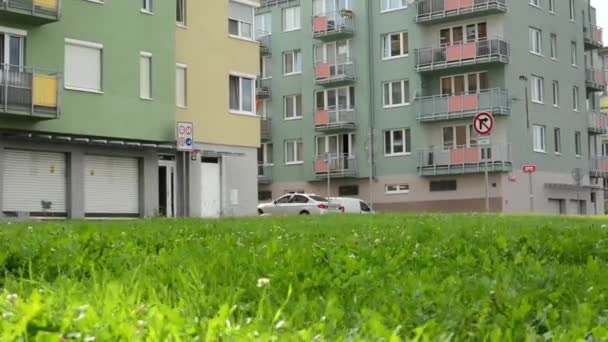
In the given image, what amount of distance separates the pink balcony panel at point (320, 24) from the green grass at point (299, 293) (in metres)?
47.2

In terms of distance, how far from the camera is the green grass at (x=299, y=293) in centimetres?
336

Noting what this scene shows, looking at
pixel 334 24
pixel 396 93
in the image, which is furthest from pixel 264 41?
pixel 396 93

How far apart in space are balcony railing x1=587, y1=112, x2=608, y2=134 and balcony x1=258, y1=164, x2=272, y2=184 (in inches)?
824

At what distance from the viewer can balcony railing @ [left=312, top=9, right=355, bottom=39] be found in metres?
53.3

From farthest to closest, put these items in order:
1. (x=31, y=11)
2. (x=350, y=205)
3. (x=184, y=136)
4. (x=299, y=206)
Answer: (x=350, y=205)
(x=299, y=206)
(x=184, y=136)
(x=31, y=11)

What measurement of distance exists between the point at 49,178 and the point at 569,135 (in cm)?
3573

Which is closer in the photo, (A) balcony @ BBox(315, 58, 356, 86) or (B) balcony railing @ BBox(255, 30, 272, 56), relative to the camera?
(A) balcony @ BBox(315, 58, 356, 86)

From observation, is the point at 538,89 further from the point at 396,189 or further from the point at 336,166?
the point at 336,166

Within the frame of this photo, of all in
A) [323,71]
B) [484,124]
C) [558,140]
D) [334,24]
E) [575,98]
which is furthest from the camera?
[575,98]

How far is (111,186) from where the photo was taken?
2994 cm

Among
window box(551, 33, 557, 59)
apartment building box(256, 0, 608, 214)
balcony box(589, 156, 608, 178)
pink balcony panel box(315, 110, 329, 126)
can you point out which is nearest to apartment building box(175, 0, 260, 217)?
apartment building box(256, 0, 608, 214)

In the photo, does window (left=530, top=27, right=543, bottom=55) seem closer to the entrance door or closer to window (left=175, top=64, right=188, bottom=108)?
window (left=175, top=64, right=188, bottom=108)

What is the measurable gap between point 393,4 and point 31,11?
1184 inches

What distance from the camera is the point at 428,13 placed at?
4984 cm
